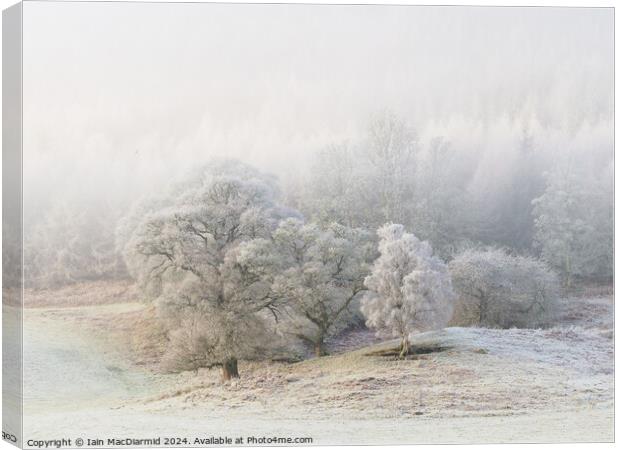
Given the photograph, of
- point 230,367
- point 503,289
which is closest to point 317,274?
point 230,367

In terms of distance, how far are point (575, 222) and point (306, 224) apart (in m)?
4.26

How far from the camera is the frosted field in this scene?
57.3 ft

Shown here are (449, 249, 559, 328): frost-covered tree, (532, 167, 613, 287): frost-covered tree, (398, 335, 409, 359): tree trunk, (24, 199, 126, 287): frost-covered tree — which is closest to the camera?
(24, 199, 126, 287): frost-covered tree

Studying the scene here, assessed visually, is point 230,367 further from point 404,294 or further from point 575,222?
point 575,222

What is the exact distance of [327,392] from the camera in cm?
1778

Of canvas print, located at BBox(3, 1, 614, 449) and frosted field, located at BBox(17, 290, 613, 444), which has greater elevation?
canvas print, located at BBox(3, 1, 614, 449)

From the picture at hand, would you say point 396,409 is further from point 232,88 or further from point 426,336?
point 232,88

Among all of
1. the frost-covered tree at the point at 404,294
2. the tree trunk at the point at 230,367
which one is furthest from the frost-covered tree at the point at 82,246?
the frost-covered tree at the point at 404,294

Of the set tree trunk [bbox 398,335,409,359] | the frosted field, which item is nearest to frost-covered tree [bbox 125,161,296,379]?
the frosted field

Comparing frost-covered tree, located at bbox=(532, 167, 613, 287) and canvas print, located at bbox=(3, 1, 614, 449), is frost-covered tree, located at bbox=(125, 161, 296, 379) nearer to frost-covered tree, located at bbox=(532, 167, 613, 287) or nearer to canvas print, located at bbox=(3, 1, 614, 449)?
canvas print, located at bbox=(3, 1, 614, 449)

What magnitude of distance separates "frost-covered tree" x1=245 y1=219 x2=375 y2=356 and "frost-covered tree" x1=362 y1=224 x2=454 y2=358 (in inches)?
10.8

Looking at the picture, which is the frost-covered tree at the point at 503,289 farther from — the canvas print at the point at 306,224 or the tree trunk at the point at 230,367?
the tree trunk at the point at 230,367

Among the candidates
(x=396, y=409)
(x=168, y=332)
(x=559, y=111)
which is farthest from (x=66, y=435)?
(x=559, y=111)

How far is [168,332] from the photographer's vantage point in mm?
17922
